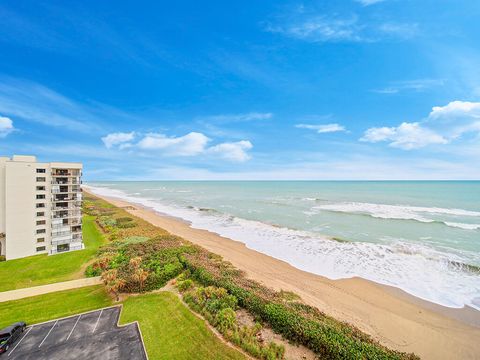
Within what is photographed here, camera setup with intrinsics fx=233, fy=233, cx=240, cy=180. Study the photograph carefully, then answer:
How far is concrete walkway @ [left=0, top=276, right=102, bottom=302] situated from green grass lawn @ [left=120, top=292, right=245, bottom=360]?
19.8 feet

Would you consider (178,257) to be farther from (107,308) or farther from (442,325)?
(442,325)

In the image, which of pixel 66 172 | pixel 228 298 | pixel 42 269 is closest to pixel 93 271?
pixel 42 269

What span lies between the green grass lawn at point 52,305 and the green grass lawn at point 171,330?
2.96 metres

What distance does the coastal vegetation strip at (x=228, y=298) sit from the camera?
42.6 feet

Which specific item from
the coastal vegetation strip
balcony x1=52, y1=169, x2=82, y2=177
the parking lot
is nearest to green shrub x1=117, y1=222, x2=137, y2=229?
the coastal vegetation strip

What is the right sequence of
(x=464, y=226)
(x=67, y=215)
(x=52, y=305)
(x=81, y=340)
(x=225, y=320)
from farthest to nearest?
1. (x=464, y=226)
2. (x=67, y=215)
3. (x=52, y=305)
4. (x=225, y=320)
5. (x=81, y=340)

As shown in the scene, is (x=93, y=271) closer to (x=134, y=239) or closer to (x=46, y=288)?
(x=46, y=288)

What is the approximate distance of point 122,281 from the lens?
2005cm

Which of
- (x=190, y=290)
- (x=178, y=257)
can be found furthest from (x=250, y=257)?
(x=190, y=290)

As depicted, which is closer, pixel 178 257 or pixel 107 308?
pixel 107 308

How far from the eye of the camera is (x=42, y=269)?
25.2 meters

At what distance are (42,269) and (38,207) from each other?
29.6 ft

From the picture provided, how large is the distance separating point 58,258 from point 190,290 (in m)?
19.3

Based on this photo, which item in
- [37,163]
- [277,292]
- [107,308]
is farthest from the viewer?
[37,163]
